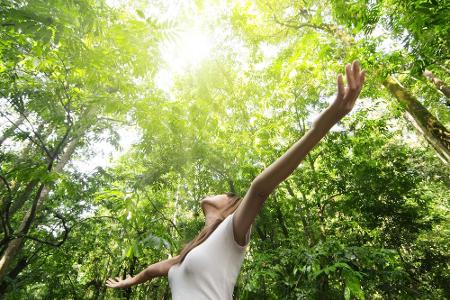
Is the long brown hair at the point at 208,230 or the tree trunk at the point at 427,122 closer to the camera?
the long brown hair at the point at 208,230

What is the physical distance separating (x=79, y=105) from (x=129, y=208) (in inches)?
Result: 67.5

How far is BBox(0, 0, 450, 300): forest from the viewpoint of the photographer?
9.30ft

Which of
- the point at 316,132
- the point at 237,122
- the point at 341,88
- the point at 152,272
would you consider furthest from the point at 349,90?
the point at 237,122

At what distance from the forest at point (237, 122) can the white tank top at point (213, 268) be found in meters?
0.99

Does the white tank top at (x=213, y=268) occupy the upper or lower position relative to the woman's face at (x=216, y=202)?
lower

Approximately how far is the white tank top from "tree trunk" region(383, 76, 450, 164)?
5.87m

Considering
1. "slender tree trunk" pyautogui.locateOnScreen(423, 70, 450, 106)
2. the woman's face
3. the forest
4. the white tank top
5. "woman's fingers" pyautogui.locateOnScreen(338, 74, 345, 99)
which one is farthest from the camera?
"slender tree trunk" pyautogui.locateOnScreen(423, 70, 450, 106)

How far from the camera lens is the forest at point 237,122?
2.84 m

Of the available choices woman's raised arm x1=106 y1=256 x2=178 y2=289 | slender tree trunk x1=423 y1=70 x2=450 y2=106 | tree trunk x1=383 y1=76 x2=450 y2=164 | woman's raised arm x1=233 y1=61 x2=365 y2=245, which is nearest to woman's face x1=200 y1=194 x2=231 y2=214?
woman's raised arm x1=106 y1=256 x2=178 y2=289

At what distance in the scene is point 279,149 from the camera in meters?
7.55

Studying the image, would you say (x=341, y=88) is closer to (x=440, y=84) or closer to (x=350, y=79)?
(x=350, y=79)

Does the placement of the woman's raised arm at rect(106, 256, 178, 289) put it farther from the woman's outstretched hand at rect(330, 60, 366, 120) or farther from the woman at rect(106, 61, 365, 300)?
the woman's outstretched hand at rect(330, 60, 366, 120)

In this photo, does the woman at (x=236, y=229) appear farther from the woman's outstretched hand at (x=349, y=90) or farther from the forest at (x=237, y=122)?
the forest at (x=237, y=122)

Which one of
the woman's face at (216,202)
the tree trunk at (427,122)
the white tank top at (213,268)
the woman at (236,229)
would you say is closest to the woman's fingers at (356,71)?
the woman at (236,229)
